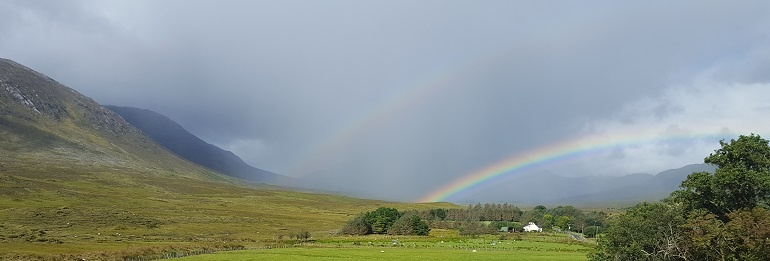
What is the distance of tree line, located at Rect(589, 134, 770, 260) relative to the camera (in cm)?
4491

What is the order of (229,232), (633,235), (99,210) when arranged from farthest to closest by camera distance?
(99,210), (229,232), (633,235)

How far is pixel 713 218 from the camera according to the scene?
47.6 meters

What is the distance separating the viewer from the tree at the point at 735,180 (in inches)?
1898

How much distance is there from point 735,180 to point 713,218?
14.4 feet

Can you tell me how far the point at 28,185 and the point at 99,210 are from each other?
188 feet

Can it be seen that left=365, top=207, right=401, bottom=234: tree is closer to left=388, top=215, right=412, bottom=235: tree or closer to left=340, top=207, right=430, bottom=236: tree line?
left=340, top=207, right=430, bottom=236: tree line

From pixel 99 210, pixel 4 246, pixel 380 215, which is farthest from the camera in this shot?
pixel 380 215

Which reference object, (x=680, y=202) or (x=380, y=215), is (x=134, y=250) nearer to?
(x=680, y=202)

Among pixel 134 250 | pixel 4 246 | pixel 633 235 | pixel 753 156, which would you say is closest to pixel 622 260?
pixel 633 235

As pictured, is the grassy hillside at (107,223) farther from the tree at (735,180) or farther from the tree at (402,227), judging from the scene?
the tree at (735,180)

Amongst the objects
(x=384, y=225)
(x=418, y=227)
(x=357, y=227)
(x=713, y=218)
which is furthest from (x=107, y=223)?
(x=713, y=218)

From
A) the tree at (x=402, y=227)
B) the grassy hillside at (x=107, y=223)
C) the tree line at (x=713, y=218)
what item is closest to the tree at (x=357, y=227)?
the tree at (x=402, y=227)

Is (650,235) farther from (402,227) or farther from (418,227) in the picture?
(402,227)

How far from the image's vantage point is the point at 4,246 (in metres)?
84.1
